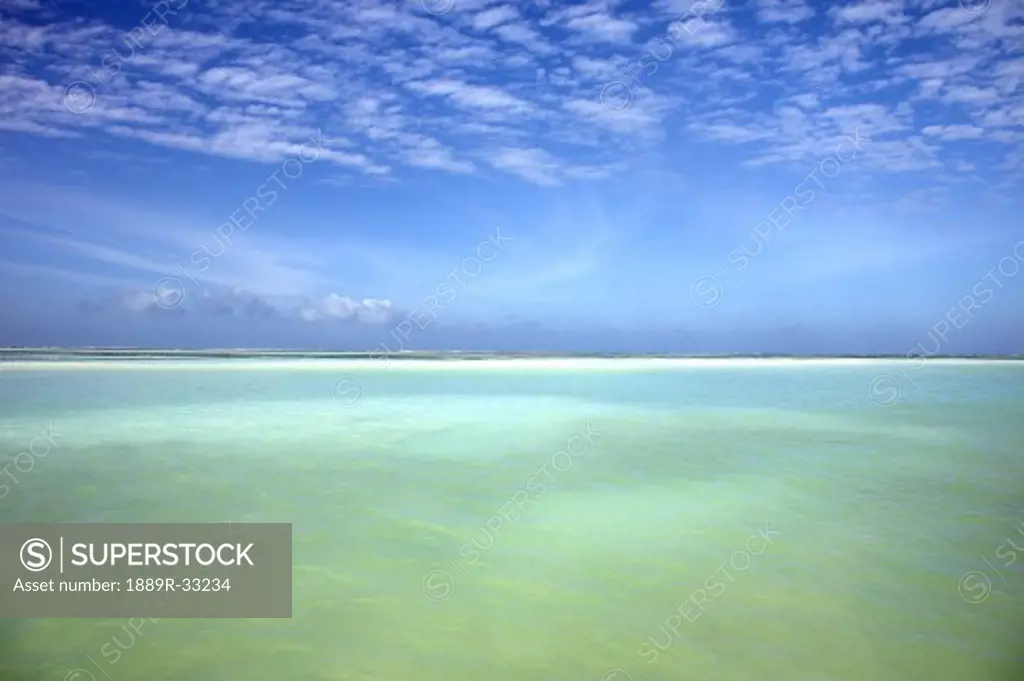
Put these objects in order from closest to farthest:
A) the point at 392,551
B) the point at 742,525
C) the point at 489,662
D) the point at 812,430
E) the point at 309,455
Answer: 1. the point at 489,662
2. the point at 392,551
3. the point at 742,525
4. the point at 309,455
5. the point at 812,430

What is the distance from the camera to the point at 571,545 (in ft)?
17.8

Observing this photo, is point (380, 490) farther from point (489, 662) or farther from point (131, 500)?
point (489, 662)

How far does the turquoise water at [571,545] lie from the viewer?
3.62m

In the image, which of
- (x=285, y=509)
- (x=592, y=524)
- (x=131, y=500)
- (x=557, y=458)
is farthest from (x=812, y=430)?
(x=131, y=500)

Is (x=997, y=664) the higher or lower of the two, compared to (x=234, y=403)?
lower

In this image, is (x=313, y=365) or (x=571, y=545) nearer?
(x=571, y=545)

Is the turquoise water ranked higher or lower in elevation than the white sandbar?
lower

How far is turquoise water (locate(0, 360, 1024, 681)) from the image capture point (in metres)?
→ 3.62

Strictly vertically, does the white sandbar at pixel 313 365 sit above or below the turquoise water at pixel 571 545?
above

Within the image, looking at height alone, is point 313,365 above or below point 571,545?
above

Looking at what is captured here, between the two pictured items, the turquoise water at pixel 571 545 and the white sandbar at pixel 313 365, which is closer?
the turquoise water at pixel 571 545

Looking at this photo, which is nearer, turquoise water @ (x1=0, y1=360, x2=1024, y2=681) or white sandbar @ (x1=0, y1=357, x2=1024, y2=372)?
turquoise water @ (x1=0, y1=360, x2=1024, y2=681)

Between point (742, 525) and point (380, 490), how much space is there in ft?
12.2

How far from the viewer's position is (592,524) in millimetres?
6012
